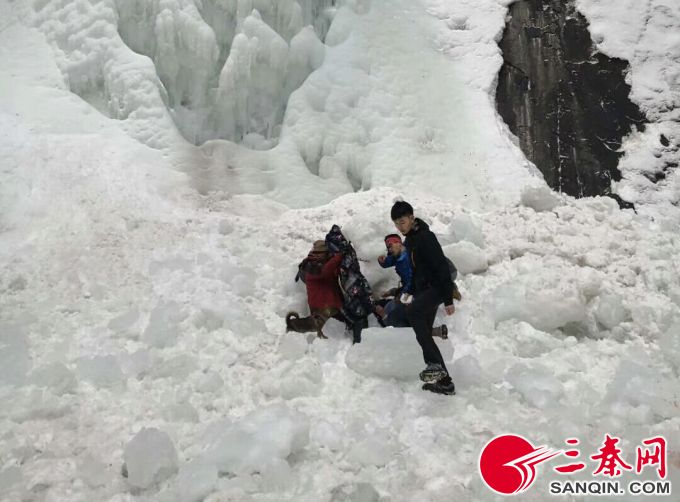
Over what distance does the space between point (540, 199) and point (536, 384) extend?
3.20m

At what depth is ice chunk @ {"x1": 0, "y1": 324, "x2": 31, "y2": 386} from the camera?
4.76m

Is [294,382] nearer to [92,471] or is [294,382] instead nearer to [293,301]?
[293,301]

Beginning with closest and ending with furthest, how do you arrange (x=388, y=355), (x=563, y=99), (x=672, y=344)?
(x=388, y=355)
(x=672, y=344)
(x=563, y=99)

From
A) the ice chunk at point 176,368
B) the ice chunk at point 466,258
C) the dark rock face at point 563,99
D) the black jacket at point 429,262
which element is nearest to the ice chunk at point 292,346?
the ice chunk at point 176,368

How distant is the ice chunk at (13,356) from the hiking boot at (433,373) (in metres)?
3.32

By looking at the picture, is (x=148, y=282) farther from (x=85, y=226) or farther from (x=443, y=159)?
(x=443, y=159)

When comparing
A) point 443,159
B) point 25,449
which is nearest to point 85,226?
point 25,449

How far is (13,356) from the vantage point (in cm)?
495

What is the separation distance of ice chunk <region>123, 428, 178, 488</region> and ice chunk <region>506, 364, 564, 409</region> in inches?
108

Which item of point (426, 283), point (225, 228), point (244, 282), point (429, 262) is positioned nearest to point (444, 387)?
point (426, 283)

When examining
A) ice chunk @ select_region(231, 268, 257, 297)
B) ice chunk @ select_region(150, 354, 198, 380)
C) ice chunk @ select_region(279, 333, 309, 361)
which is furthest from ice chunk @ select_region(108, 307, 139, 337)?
ice chunk @ select_region(279, 333, 309, 361)

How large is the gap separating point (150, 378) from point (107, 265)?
1.86 metres

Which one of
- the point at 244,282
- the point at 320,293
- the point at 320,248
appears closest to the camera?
the point at 320,293

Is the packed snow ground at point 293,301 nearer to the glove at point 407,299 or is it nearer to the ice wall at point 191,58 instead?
the ice wall at point 191,58
